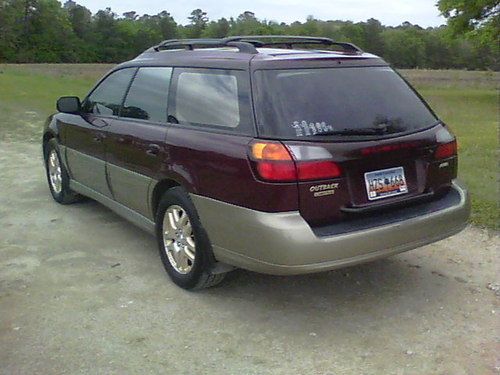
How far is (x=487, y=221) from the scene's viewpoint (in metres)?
5.30

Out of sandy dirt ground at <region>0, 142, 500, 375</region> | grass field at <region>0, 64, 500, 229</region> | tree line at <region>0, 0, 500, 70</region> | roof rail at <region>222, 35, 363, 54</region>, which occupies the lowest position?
sandy dirt ground at <region>0, 142, 500, 375</region>

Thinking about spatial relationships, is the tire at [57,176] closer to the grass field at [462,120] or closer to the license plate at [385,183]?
the license plate at [385,183]

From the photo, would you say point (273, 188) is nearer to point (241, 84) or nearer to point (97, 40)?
point (241, 84)

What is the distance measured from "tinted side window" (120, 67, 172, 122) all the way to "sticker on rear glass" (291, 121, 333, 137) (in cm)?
122

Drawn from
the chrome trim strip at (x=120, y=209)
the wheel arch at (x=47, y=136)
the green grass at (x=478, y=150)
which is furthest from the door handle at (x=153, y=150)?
the green grass at (x=478, y=150)

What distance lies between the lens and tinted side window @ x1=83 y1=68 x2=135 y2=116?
15.6 ft

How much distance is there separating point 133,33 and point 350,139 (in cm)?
10681

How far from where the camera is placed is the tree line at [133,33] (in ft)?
231

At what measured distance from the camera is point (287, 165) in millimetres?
3080

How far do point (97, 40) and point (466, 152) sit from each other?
10020 cm

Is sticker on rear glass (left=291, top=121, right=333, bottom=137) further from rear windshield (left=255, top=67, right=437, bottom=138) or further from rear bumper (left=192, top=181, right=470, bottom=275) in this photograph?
rear bumper (left=192, top=181, right=470, bottom=275)

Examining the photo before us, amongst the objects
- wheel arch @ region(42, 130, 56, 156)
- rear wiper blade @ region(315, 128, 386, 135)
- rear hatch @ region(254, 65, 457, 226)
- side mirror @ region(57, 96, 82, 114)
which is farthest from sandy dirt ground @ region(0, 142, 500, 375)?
wheel arch @ region(42, 130, 56, 156)

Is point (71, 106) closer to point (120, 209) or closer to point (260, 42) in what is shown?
point (120, 209)

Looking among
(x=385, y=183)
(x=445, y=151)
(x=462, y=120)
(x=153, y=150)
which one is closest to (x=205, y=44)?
(x=153, y=150)
